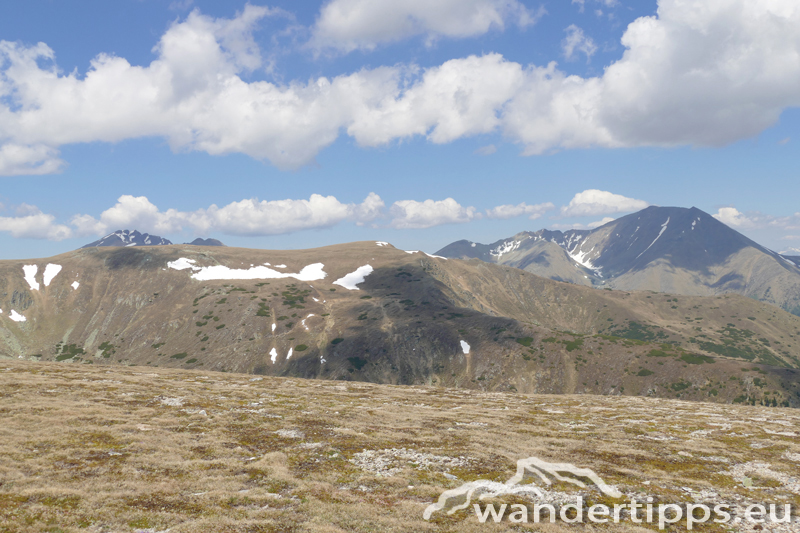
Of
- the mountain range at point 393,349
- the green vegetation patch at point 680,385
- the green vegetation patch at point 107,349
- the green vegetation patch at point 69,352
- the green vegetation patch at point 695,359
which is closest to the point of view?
the green vegetation patch at point 680,385

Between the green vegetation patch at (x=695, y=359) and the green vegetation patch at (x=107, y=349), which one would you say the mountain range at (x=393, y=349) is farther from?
the green vegetation patch at (x=107, y=349)

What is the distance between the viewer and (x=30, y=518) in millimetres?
18344

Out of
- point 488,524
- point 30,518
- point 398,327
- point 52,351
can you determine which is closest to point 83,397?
point 30,518

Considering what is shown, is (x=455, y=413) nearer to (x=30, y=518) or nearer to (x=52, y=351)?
(x=30, y=518)

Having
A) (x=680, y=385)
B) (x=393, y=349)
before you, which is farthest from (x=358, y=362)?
(x=680, y=385)
